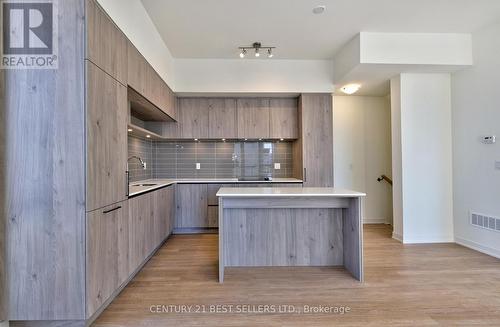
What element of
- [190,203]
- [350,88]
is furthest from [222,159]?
[350,88]

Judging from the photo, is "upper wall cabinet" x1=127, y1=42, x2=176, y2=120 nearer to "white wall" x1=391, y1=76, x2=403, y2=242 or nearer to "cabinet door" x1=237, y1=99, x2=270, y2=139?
"cabinet door" x1=237, y1=99, x2=270, y2=139

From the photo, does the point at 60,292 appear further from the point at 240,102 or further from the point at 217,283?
the point at 240,102

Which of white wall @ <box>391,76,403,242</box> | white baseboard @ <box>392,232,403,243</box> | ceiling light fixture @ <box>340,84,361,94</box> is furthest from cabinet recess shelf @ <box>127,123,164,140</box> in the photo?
white baseboard @ <box>392,232,403,243</box>

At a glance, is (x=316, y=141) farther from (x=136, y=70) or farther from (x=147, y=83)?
(x=136, y=70)

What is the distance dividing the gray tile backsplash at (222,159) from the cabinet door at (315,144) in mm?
640

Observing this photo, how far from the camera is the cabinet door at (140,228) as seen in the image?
2.42 meters

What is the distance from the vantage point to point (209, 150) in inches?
187

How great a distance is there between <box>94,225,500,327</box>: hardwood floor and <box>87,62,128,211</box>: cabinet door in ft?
3.08

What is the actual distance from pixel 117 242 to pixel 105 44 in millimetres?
1567

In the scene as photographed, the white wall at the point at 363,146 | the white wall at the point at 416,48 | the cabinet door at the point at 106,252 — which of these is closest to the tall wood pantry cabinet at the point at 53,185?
the cabinet door at the point at 106,252

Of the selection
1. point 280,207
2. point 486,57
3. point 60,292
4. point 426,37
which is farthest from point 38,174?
point 486,57

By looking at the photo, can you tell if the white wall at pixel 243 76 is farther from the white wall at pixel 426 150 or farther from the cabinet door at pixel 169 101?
the white wall at pixel 426 150

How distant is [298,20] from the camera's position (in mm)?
3021

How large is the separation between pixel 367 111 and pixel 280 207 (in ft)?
10.8
